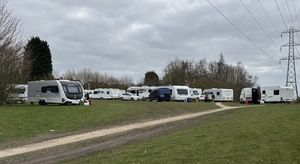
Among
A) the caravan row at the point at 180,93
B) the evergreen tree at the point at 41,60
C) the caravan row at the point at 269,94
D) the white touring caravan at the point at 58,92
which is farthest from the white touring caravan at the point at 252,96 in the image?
the white touring caravan at the point at 58,92

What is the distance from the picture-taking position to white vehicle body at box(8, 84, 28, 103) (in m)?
43.7

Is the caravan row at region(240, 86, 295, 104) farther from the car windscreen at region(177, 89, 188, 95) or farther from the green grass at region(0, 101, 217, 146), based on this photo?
the green grass at region(0, 101, 217, 146)

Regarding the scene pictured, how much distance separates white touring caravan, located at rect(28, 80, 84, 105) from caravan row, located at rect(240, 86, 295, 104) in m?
35.4

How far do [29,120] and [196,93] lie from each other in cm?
5447

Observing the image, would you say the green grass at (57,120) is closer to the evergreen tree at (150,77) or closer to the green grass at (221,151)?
the green grass at (221,151)

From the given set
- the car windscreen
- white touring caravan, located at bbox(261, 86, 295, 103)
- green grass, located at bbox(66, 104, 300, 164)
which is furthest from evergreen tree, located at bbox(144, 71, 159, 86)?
green grass, located at bbox(66, 104, 300, 164)

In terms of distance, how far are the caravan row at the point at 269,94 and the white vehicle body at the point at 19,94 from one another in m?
34.8

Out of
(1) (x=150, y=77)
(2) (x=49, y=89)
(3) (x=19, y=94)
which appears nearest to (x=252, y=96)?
(2) (x=49, y=89)

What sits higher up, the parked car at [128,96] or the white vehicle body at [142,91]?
the white vehicle body at [142,91]

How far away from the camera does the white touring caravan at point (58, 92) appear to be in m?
43.0

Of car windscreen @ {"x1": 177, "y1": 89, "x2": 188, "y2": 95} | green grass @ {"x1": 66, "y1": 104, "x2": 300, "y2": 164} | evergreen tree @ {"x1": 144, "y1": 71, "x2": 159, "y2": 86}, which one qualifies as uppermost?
evergreen tree @ {"x1": 144, "y1": 71, "x2": 159, "y2": 86}

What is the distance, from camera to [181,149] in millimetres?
13617

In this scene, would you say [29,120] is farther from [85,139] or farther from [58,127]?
[85,139]

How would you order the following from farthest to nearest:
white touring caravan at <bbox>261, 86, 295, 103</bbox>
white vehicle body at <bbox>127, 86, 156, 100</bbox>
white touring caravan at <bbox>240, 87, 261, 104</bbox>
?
1. white vehicle body at <bbox>127, 86, 156, 100</bbox>
2. white touring caravan at <bbox>261, 86, 295, 103</bbox>
3. white touring caravan at <bbox>240, 87, 261, 104</bbox>
